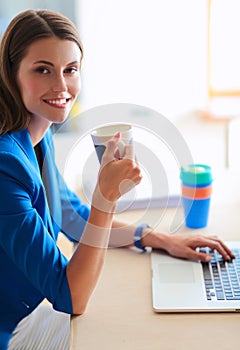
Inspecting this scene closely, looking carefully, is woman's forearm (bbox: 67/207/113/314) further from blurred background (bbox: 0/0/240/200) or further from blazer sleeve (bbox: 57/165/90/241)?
blurred background (bbox: 0/0/240/200)

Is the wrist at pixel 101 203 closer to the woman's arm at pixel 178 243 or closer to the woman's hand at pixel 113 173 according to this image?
the woman's hand at pixel 113 173

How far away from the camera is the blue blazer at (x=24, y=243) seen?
3.27 ft

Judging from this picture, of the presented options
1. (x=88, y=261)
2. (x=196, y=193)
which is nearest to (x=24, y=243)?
(x=88, y=261)

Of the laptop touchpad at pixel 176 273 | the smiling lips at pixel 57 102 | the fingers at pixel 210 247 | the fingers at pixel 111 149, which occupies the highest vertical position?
the smiling lips at pixel 57 102

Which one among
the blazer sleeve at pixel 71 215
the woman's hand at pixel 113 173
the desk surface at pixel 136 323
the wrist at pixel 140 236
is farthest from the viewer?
the blazer sleeve at pixel 71 215

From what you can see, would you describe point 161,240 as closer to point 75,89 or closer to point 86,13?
point 75,89

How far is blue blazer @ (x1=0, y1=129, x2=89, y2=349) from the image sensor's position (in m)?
1.00

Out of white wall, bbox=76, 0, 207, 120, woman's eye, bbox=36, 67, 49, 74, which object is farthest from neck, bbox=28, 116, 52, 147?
white wall, bbox=76, 0, 207, 120

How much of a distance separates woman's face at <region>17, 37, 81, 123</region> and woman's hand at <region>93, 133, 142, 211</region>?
16cm

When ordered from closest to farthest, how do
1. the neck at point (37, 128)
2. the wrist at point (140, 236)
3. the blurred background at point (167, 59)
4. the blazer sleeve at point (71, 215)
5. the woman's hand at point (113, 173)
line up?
1. the woman's hand at point (113, 173)
2. the neck at point (37, 128)
3. the wrist at point (140, 236)
4. the blazer sleeve at point (71, 215)
5. the blurred background at point (167, 59)

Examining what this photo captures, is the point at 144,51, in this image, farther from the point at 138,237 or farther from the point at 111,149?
the point at 111,149

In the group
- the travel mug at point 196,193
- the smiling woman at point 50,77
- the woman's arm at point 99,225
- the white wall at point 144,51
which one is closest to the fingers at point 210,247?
the travel mug at point 196,193

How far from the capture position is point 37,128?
1.19 metres

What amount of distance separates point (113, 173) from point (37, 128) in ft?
0.80
